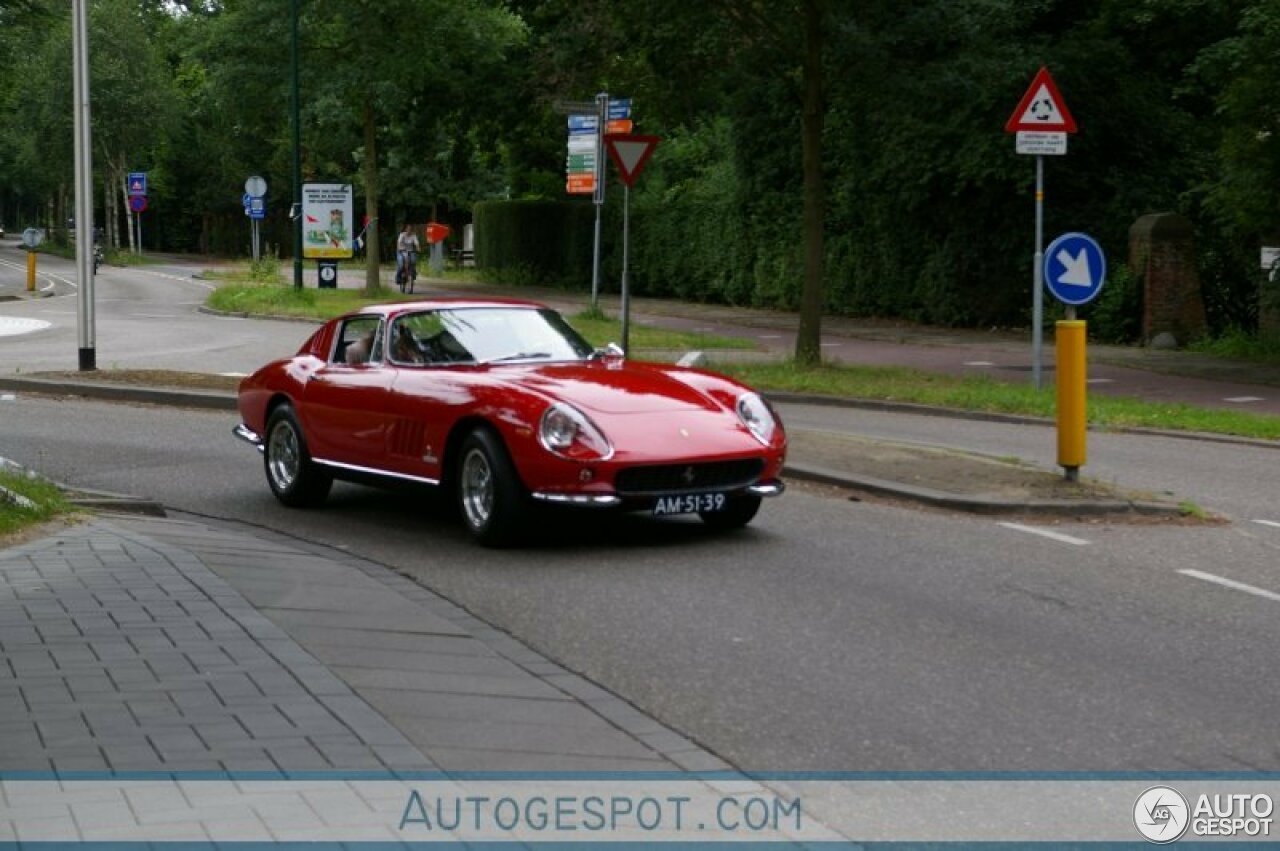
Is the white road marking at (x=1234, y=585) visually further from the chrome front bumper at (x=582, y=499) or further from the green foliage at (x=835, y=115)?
the green foliage at (x=835, y=115)

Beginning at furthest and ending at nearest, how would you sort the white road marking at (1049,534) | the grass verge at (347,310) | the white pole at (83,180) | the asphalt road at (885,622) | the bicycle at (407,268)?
the bicycle at (407,268), the grass verge at (347,310), the white pole at (83,180), the white road marking at (1049,534), the asphalt road at (885,622)

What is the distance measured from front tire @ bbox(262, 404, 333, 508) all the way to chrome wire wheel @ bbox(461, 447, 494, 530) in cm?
178

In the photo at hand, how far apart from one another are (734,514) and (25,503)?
4004 mm

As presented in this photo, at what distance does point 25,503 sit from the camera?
10.7m

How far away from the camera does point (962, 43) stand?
24.0 meters

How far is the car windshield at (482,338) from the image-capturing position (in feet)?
36.9

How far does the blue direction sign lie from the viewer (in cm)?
1739

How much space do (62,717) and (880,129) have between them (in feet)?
103

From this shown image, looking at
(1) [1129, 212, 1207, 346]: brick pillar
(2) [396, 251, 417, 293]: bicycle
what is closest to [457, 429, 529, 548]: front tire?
(1) [1129, 212, 1207, 346]: brick pillar

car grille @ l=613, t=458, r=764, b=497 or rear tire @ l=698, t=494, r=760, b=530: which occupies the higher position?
car grille @ l=613, t=458, r=764, b=497

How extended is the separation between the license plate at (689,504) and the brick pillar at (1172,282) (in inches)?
791

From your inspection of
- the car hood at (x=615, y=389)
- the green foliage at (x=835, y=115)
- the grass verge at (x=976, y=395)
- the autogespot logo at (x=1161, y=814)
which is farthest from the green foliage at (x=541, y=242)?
the autogespot logo at (x=1161, y=814)

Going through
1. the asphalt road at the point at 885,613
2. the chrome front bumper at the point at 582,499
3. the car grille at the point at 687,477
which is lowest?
the asphalt road at the point at 885,613

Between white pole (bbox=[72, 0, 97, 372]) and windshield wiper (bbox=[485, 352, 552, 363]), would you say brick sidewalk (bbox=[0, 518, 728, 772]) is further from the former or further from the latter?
white pole (bbox=[72, 0, 97, 372])
